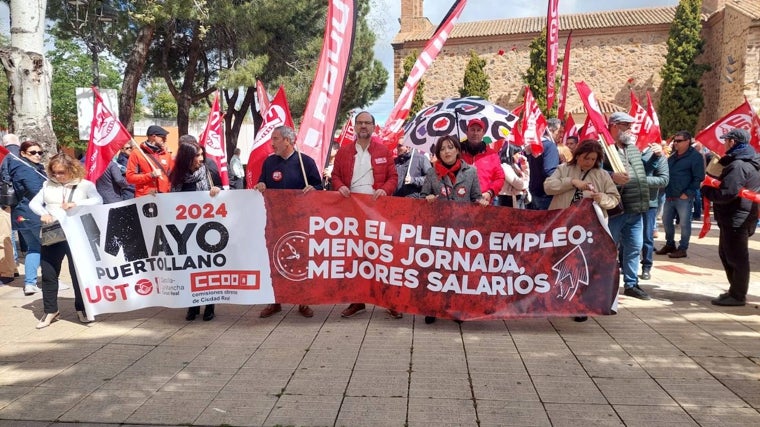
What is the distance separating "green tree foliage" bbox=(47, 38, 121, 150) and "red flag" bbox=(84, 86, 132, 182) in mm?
37035

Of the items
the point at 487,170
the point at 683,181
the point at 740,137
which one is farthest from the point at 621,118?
the point at 683,181

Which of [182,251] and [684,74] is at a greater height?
[684,74]

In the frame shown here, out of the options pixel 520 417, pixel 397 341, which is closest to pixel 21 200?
pixel 397 341

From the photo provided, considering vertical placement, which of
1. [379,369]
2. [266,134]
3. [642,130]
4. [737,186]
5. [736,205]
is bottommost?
[379,369]

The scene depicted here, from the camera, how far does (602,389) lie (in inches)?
140

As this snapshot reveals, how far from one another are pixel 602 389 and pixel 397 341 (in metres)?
1.65

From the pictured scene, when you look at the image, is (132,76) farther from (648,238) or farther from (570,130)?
(648,238)

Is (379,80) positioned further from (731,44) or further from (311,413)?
(311,413)

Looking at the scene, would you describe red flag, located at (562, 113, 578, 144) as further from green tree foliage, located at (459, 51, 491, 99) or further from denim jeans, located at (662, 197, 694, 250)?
green tree foliage, located at (459, 51, 491, 99)

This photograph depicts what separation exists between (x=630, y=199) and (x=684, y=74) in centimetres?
2720

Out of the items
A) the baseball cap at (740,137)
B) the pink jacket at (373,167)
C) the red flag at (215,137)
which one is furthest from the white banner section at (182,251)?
the baseball cap at (740,137)

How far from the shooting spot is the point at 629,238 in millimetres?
5844

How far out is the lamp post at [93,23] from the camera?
45.0 ft

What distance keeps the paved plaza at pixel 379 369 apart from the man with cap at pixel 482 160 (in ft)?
4.54
